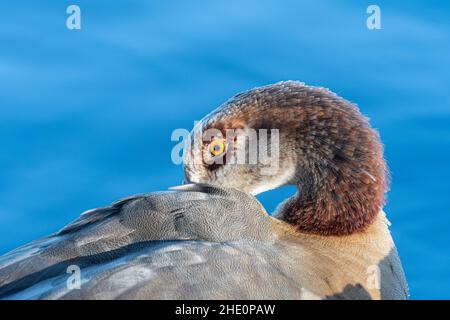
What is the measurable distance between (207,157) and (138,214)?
1045 mm

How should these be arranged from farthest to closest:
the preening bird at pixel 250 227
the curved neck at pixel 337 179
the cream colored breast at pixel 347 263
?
the curved neck at pixel 337 179, the cream colored breast at pixel 347 263, the preening bird at pixel 250 227

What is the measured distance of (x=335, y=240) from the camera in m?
4.76

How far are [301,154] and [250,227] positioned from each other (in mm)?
782

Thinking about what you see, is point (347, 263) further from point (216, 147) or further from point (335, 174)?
point (216, 147)

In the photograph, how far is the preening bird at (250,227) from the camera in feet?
A: 12.6

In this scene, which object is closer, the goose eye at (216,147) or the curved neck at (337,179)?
the curved neck at (337,179)

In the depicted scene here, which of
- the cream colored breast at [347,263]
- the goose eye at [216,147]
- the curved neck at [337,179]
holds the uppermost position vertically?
the goose eye at [216,147]

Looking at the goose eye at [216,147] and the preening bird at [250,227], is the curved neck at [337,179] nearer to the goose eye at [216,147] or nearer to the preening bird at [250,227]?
the preening bird at [250,227]

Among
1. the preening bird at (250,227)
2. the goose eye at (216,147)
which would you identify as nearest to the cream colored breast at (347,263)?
the preening bird at (250,227)

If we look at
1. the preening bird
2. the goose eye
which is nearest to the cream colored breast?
the preening bird

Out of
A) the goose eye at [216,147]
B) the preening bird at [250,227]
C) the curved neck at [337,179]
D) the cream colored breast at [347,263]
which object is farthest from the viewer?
the goose eye at [216,147]

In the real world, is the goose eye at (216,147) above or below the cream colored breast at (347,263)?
above
